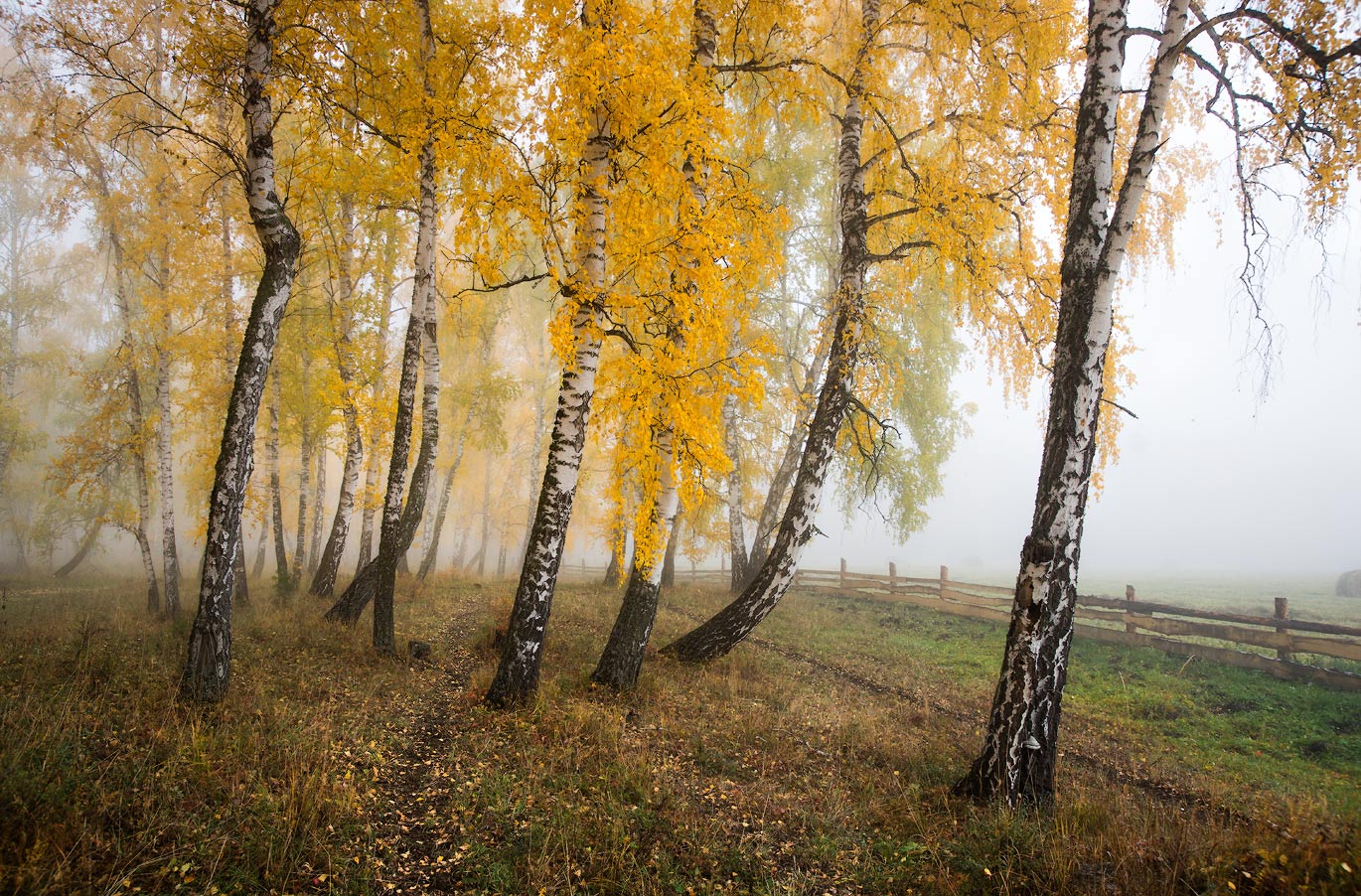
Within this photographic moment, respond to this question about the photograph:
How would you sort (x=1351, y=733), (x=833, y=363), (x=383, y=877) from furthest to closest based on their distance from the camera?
(x=833, y=363)
(x=1351, y=733)
(x=383, y=877)

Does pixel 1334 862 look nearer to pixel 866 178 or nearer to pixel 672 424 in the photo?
pixel 672 424

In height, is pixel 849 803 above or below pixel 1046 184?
below

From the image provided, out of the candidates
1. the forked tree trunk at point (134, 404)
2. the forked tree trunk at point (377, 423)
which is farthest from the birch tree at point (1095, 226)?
the forked tree trunk at point (134, 404)

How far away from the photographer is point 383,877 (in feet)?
10.2

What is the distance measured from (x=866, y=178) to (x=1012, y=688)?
9.25 m

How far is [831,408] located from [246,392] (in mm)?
6861

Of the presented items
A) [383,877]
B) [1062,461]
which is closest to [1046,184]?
[1062,461]

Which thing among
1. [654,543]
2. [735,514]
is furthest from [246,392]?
[735,514]

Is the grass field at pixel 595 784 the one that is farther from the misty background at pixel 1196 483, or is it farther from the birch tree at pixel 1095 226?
the misty background at pixel 1196 483

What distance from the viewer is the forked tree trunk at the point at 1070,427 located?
4.35 m

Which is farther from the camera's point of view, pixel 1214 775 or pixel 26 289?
pixel 26 289

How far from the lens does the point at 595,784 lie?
4.20 m

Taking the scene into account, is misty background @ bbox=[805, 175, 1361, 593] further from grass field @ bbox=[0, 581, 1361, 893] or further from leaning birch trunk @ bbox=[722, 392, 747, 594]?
grass field @ bbox=[0, 581, 1361, 893]

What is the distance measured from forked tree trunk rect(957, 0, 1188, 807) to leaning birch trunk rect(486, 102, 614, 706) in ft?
13.8
